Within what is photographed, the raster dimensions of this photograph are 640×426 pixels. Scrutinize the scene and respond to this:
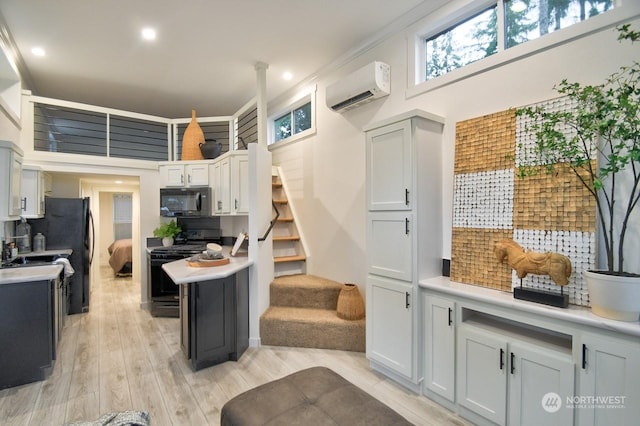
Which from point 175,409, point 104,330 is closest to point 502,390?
point 175,409

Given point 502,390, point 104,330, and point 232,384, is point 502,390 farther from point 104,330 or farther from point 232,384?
point 104,330

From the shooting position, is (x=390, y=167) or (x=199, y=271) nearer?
(x=390, y=167)

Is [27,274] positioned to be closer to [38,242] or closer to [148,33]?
[38,242]

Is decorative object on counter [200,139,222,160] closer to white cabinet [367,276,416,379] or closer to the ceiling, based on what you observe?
the ceiling

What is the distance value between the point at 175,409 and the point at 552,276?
2.75 m

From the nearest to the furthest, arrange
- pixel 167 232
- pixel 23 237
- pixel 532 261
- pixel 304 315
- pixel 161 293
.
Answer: pixel 532 261
pixel 304 315
pixel 23 237
pixel 161 293
pixel 167 232

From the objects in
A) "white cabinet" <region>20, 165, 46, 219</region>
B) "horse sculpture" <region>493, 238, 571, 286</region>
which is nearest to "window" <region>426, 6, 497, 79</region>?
"horse sculpture" <region>493, 238, 571, 286</region>

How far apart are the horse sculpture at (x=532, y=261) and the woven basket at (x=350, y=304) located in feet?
5.10

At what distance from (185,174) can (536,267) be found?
464cm

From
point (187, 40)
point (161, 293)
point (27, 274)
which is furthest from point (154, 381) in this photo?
point (187, 40)

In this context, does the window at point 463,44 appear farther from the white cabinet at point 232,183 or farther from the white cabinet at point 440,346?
the white cabinet at point 232,183

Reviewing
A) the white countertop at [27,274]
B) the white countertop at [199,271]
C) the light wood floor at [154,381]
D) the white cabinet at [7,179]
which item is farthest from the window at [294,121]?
the white countertop at [27,274]

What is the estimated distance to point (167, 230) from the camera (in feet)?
16.1

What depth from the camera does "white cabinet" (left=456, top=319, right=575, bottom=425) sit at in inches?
66.5
